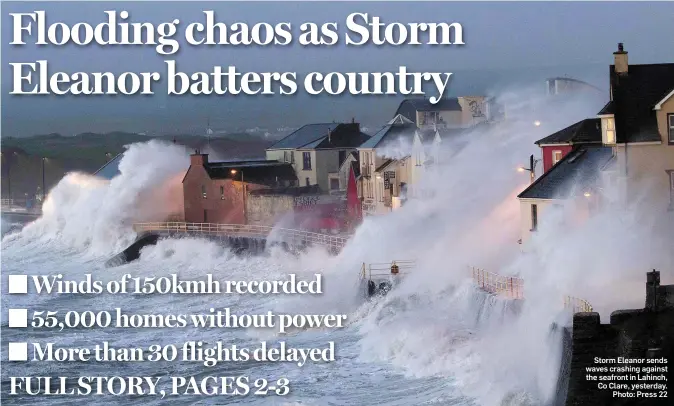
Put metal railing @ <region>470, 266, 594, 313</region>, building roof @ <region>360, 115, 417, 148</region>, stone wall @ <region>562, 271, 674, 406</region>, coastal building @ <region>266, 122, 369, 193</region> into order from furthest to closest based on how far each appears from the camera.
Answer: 1. coastal building @ <region>266, 122, 369, 193</region>
2. building roof @ <region>360, 115, 417, 148</region>
3. metal railing @ <region>470, 266, 594, 313</region>
4. stone wall @ <region>562, 271, 674, 406</region>

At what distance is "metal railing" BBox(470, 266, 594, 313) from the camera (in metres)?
20.0

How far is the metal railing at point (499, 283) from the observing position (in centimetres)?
2352

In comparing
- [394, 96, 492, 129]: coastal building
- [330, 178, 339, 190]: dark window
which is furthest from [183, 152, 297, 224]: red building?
[394, 96, 492, 129]: coastal building

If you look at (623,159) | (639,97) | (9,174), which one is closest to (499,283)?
(623,159)

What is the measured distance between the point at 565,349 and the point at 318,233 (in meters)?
23.8

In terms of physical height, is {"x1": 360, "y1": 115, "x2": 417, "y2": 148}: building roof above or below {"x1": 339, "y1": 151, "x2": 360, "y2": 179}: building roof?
above

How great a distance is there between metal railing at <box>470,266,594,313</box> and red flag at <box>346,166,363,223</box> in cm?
1695

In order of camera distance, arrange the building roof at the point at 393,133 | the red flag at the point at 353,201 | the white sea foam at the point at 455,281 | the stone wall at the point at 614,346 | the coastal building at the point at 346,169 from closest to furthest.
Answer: the stone wall at the point at 614,346, the white sea foam at the point at 455,281, the building roof at the point at 393,133, the red flag at the point at 353,201, the coastal building at the point at 346,169

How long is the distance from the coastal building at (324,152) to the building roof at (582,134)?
22661 millimetres

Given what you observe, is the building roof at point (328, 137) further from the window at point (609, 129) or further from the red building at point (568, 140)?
the window at point (609, 129)

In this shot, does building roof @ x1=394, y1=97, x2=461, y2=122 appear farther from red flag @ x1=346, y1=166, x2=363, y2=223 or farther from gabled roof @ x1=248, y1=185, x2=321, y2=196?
gabled roof @ x1=248, y1=185, x2=321, y2=196

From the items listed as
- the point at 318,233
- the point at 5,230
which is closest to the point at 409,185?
the point at 318,233

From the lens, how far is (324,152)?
5319 centimetres

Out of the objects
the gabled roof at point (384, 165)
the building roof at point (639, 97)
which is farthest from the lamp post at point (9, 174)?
the building roof at point (639, 97)
